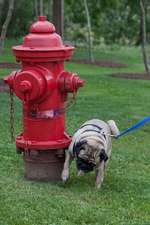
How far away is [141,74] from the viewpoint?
20.3m

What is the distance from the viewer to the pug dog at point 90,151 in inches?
235

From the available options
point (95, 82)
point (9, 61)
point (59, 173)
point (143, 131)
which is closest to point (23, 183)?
point (59, 173)

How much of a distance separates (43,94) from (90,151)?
0.69 m

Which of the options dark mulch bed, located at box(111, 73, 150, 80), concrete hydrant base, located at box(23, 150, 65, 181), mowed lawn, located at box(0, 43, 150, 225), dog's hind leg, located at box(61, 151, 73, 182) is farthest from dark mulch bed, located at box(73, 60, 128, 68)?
dog's hind leg, located at box(61, 151, 73, 182)

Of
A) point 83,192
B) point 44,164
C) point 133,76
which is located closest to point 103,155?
point 83,192

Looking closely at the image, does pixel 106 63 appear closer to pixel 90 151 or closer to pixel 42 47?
pixel 42 47

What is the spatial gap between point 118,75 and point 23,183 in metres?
13.5

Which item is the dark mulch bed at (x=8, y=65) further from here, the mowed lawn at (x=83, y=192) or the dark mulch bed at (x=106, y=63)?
the mowed lawn at (x=83, y=192)

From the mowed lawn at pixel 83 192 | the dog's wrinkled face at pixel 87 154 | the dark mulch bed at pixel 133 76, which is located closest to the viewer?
the mowed lawn at pixel 83 192

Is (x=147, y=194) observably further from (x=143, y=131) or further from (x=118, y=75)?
(x=118, y=75)

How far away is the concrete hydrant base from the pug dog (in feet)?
0.49

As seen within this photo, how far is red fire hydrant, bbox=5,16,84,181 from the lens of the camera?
19.9 ft

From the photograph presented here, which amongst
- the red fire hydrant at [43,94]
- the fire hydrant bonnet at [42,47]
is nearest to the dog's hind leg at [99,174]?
the red fire hydrant at [43,94]

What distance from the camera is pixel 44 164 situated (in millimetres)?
6414
